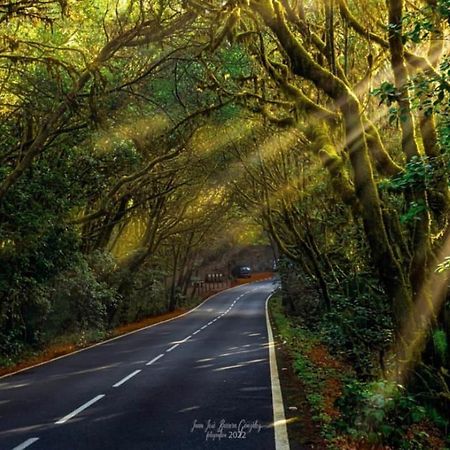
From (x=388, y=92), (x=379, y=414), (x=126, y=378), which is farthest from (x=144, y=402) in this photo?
(x=388, y=92)

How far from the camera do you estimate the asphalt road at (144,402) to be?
7.65 metres

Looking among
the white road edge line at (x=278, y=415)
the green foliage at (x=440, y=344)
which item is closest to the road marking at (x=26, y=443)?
the white road edge line at (x=278, y=415)

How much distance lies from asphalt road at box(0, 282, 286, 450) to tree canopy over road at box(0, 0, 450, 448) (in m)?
2.22

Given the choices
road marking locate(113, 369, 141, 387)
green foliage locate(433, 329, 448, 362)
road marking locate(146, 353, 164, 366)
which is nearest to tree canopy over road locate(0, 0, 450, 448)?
green foliage locate(433, 329, 448, 362)

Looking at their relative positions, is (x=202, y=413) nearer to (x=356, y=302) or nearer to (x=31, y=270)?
(x=356, y=302)

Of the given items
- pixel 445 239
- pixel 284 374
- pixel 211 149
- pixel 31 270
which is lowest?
pixel 284 374

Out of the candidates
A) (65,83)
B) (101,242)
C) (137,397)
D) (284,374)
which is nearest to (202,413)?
(137,397)

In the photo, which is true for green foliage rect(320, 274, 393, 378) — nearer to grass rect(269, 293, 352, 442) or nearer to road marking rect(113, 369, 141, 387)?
grass rect(269, 293, 352, 442)

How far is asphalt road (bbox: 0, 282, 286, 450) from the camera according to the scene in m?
7.65

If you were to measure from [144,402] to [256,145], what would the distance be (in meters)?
13.0

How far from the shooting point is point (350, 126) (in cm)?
841

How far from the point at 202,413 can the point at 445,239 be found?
4667 mm

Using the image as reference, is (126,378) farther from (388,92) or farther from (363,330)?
(388,92)

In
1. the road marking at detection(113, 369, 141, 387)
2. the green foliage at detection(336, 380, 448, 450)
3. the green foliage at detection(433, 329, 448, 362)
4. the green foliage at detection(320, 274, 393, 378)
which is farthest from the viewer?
the green foliage at detection(320, 274, 393, 378)
